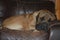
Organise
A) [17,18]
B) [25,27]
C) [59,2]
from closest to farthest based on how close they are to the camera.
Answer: [25,27] → [17,18] → [59,2]

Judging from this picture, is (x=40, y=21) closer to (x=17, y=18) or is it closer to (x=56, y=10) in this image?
(x=17, y=18)

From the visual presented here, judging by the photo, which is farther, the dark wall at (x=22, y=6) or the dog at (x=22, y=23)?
the dark wall at (x=22, y=6)

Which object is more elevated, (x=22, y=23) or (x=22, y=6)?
(x=22, y=6)

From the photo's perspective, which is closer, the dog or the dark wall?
the dog

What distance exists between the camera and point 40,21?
1.81 meters

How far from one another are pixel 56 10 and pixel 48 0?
0.25 m

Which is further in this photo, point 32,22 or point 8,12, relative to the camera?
point 8,12

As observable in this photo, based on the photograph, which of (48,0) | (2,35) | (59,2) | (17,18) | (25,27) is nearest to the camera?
(2,35)

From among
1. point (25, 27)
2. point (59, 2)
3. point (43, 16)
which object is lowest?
point (25, 27)

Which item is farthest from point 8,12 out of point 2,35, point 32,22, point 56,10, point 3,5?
point 2,35

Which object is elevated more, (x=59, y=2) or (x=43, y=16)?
(x=59, y=2)

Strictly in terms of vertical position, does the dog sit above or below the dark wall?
below

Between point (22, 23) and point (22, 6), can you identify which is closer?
point (22, 23)

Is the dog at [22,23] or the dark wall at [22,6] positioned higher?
the dark wall at [22,6]
